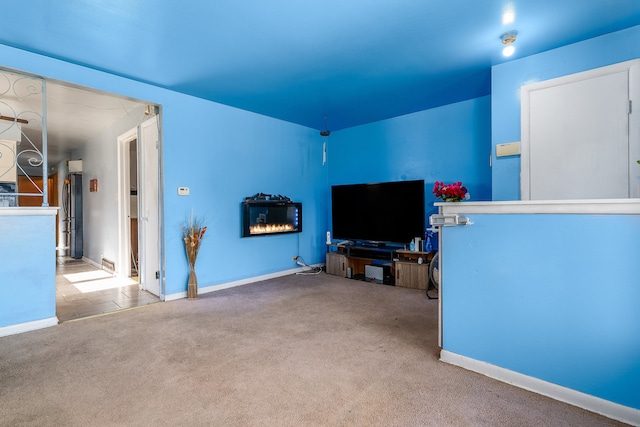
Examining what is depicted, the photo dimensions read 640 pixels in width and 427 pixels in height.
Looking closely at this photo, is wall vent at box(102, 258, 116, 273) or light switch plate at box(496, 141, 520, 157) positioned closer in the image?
light switch plate at box(496, 141, 520, 157)

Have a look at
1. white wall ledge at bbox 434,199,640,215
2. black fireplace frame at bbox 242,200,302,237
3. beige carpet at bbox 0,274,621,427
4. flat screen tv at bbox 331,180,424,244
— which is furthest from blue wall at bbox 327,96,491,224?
white wall ledge at bbox 434,199,640,215

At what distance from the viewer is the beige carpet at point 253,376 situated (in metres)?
1.57

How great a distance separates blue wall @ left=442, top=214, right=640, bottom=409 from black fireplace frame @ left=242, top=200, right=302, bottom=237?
294 cm

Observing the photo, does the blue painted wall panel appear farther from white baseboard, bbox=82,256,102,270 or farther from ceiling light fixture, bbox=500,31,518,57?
ceiling light fixture, bbox=500,31,518,57

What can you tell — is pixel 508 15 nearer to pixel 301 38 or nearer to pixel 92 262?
pixel 301 38

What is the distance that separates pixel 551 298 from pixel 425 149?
3.19 metres

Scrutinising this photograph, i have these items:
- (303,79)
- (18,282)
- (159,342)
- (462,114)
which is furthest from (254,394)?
(462,114)

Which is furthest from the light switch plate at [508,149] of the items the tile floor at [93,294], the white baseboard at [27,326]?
the white baseboard at [27,326]

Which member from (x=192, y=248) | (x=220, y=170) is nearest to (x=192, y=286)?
(x=192, y=248)

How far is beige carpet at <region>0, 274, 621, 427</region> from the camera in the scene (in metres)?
1.57

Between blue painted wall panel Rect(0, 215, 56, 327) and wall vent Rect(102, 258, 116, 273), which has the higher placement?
blue painted wall panel Rect(0, 215, 56, 327)

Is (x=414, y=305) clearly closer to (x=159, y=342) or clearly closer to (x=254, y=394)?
(x=254, y=394)

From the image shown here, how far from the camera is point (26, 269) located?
276 centimetres

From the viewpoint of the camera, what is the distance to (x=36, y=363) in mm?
2141
